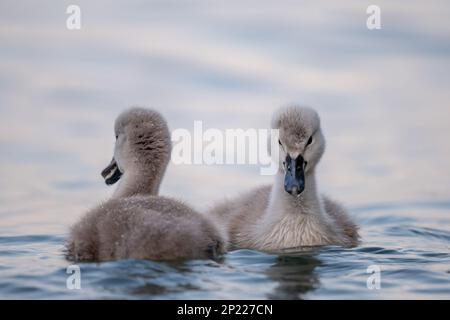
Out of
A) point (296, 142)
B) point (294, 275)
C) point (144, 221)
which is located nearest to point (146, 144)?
point (296, 142)

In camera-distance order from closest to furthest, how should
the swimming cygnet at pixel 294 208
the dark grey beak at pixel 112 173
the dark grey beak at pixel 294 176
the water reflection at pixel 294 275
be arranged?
the water reflection at pixel 294 275
the dark grey beak at pixel 294 176
the swimming cygnet at pixel 294 208
the dark grey beak at pixel 112 173

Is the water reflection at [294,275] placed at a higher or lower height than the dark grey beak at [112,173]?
lower

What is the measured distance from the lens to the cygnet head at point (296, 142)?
417 inches

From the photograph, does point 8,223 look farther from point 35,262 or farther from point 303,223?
point 303,223

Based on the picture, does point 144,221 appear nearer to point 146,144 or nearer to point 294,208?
point 146,144

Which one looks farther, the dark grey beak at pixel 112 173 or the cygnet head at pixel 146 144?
the dark grey beak at pixel 112 173

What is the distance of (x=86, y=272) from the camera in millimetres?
9242

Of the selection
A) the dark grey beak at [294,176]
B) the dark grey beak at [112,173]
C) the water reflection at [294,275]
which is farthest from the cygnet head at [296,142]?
the dark grey beak at [112,173]

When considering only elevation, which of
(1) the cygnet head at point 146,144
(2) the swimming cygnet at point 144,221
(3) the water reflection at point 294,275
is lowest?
(3) the water reflection at point 294,275

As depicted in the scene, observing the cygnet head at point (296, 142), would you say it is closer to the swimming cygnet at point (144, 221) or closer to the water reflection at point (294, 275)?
the water reflection at point (294, 275)
